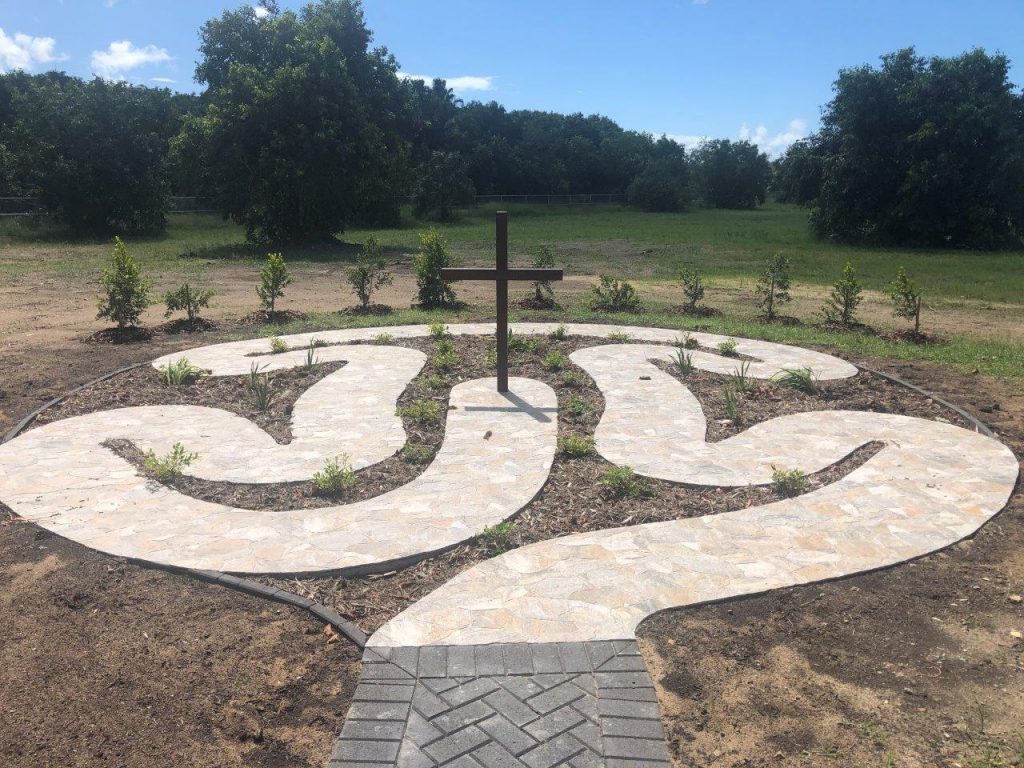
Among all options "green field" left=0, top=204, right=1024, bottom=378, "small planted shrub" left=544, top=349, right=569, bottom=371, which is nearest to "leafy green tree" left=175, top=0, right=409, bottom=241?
"green field" left=0, top=204, right=1024, bottom=378

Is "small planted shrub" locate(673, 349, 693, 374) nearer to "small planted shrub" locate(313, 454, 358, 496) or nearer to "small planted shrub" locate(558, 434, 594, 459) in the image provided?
"small planted shrub" locate(558, 434, 594, 459)

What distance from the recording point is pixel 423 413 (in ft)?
21.9

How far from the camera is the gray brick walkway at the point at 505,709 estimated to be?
2760 mm

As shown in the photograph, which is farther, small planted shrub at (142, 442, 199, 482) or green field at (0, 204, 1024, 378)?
green field at (0, 204, 1024, 378)

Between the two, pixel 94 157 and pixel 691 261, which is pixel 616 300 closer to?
pixel 691 261

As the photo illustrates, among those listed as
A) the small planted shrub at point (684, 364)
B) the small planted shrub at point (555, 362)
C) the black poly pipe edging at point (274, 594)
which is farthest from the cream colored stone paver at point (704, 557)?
the small planted shrub at point (555, 362)

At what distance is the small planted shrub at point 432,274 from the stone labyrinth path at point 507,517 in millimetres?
4900

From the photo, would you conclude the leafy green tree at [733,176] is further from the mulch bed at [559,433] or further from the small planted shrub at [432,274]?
the mulch bed at [559,433]

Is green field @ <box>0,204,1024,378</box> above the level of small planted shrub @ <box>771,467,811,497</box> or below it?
above

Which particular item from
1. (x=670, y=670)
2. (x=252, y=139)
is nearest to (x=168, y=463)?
(x=670, y=670)

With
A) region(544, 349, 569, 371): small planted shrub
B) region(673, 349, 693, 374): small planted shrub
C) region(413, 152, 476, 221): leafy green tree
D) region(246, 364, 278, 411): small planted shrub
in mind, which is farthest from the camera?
region(413, 152, 476, 221): leafy green tree

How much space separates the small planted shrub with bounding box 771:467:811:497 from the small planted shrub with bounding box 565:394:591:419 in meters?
1.98

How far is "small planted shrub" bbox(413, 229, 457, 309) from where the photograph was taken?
12.7 metres

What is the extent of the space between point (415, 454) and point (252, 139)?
60.5 ft
